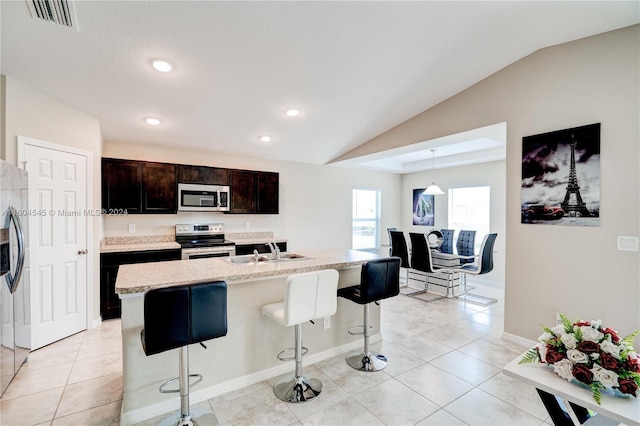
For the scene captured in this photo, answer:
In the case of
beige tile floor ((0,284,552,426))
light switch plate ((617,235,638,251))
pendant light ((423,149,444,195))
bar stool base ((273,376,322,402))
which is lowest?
beige tile floor ((0,284,552,426))

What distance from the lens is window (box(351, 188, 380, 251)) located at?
275 inches

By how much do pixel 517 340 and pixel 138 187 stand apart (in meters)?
4.98

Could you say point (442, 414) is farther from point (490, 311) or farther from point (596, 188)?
point (490, 311)

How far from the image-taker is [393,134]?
4.53 m

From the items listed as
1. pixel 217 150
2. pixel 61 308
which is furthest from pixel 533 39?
pixel 61 308

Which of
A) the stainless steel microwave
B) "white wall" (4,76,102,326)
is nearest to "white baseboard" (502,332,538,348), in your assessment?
the stainless steel microwave

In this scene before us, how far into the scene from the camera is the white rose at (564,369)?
1.37 m

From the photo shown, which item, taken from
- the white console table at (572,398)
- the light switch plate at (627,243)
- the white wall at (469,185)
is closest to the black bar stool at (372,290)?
the white console table at (572,398)

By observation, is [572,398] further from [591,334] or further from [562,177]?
[562,177]

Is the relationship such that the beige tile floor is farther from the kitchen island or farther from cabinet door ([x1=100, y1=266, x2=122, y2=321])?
cabinet door ([x1=100, y1=266, x2=122, y2=321])

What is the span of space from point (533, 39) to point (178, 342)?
148 inches

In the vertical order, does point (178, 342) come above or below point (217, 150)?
below

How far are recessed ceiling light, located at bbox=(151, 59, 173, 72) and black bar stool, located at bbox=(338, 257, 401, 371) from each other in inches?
99.0

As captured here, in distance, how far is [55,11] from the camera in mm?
2111
